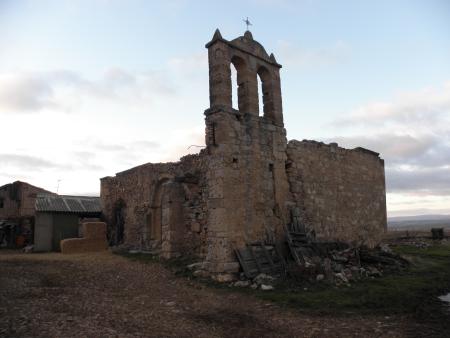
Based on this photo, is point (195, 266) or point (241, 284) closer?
point (241, 284)

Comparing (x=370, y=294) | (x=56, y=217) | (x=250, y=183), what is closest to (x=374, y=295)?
(x=370, y=294)

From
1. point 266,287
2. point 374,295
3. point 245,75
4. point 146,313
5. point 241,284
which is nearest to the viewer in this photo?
point 146,313

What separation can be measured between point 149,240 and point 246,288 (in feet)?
27.4

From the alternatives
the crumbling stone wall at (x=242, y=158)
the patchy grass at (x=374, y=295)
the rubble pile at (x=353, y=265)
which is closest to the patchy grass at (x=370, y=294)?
the patchy grass at (x=374, y=295)

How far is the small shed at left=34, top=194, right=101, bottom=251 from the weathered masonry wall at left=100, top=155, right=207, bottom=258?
1.25 metres

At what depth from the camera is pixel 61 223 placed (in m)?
19.9

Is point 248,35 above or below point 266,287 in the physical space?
above

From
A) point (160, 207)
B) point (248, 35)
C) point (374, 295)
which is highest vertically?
point (248, 35)

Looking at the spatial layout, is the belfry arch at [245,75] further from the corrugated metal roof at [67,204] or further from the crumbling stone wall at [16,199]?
the crumbling stone wall at [16,199]

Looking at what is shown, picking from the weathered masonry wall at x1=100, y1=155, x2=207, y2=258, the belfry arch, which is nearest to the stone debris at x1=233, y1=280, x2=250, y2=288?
the weathered masonry wall at x1=100, y1=155, x2=207, y2=258

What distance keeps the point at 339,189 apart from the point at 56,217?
46.5 ft

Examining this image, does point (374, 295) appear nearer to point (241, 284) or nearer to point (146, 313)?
point (241, 284)

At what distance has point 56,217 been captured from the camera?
19.8m

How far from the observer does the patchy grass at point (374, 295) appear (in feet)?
22.5
